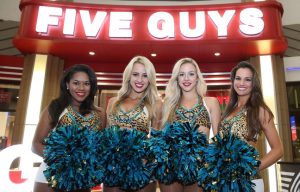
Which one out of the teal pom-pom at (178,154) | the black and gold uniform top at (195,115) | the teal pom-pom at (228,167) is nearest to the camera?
the teal pom-pom at (228,167)

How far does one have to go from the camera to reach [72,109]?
80.6 inches

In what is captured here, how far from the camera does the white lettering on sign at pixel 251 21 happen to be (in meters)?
4.67

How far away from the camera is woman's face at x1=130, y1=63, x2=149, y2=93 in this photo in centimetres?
214

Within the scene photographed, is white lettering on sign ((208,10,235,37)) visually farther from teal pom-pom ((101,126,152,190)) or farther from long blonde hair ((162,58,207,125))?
teal pom-pom ((101,126,152,190))

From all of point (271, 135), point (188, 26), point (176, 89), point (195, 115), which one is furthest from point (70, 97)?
point (188, 26)

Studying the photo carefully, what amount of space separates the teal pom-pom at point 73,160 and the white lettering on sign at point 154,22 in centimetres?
353

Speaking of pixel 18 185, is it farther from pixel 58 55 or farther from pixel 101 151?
pixel 101 151

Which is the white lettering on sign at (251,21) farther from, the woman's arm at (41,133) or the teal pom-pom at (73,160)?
the teal pom-pom at (73,160)

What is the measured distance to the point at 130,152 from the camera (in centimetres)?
149

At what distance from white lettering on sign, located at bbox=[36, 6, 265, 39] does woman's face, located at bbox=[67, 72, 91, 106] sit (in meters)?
2.87

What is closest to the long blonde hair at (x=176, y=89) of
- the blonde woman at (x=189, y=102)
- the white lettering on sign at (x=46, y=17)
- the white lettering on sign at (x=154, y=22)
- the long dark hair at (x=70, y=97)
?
the blonde woman at (x=189, y=102)

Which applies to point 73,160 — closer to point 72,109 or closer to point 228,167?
point 72,109

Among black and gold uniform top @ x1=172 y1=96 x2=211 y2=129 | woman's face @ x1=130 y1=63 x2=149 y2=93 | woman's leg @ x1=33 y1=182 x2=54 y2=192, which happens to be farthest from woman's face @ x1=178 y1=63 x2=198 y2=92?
woman's leg @ x1=33 y1=182 x2=54 y2=192

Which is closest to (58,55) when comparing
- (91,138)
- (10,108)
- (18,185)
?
(10,108)
